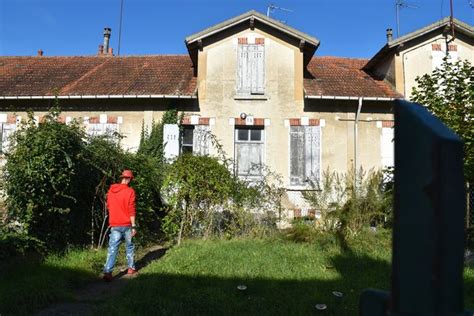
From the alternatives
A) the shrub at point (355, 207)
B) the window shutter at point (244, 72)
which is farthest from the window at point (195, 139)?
the shrub at point (355, 207)

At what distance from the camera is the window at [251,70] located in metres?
13.8

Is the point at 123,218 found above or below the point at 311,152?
below

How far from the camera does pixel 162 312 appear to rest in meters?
4.84

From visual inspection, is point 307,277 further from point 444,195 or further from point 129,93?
point 129,93

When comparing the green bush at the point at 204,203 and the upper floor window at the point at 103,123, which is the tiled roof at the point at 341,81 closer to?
the green bush at the point at 204,203

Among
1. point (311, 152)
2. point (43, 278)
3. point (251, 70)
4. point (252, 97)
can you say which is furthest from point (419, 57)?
point (43, 278)

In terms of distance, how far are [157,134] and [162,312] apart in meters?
8.94

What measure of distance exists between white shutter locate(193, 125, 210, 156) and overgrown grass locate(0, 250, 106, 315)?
225 inches

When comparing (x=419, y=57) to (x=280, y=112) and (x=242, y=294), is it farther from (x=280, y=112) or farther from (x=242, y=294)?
(x=242, y=294)

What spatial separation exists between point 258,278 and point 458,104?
21.3 ft

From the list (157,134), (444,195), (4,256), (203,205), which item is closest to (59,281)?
(4,256)

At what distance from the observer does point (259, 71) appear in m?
13.8

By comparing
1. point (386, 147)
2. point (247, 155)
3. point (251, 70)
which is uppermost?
point (251, 70)

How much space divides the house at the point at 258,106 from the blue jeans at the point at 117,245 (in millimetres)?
6203
